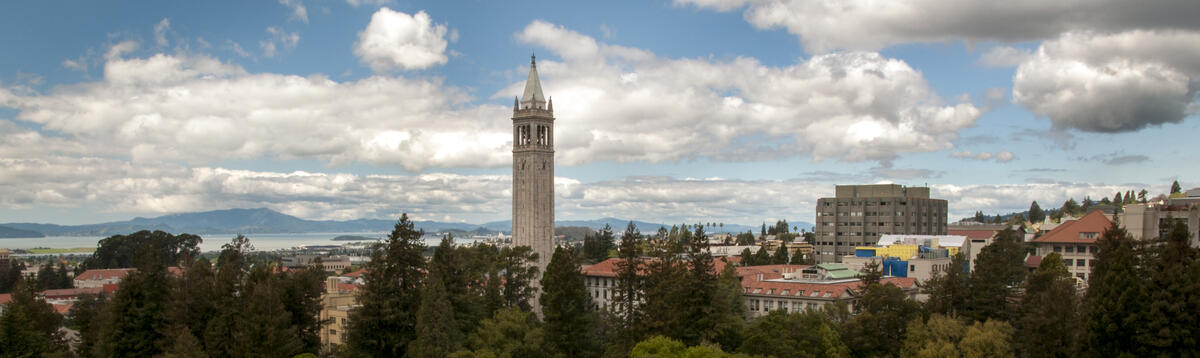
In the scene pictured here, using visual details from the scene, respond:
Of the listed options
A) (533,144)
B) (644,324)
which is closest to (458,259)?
(644,324)

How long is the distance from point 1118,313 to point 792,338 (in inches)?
733

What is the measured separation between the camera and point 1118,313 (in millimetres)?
43531

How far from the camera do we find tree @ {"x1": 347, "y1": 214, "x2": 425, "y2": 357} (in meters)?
53.1

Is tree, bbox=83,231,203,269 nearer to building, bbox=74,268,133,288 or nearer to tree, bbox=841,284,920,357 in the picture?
building, bbox=74,268,133,288

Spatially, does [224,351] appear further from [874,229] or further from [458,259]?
[874,229]

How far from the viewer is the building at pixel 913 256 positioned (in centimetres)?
9762

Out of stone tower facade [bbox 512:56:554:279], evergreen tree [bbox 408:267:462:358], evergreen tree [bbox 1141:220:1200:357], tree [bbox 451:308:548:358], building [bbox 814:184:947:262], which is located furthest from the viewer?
building [bbox 814:184:947:262]

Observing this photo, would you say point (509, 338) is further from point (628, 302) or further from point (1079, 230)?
point (1079, 230)

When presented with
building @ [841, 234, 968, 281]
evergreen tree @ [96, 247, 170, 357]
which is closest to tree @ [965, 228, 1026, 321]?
building @ [841, 234, 968, 281]

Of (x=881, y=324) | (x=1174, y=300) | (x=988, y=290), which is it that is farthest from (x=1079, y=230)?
(x=1174, y=300)

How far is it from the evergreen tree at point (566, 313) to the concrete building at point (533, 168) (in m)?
50.4

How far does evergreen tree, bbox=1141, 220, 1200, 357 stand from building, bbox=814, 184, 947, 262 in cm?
11695

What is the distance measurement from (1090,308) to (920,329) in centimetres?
1053

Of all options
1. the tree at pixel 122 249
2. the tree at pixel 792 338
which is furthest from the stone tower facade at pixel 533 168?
the tree at pixel 122 249
